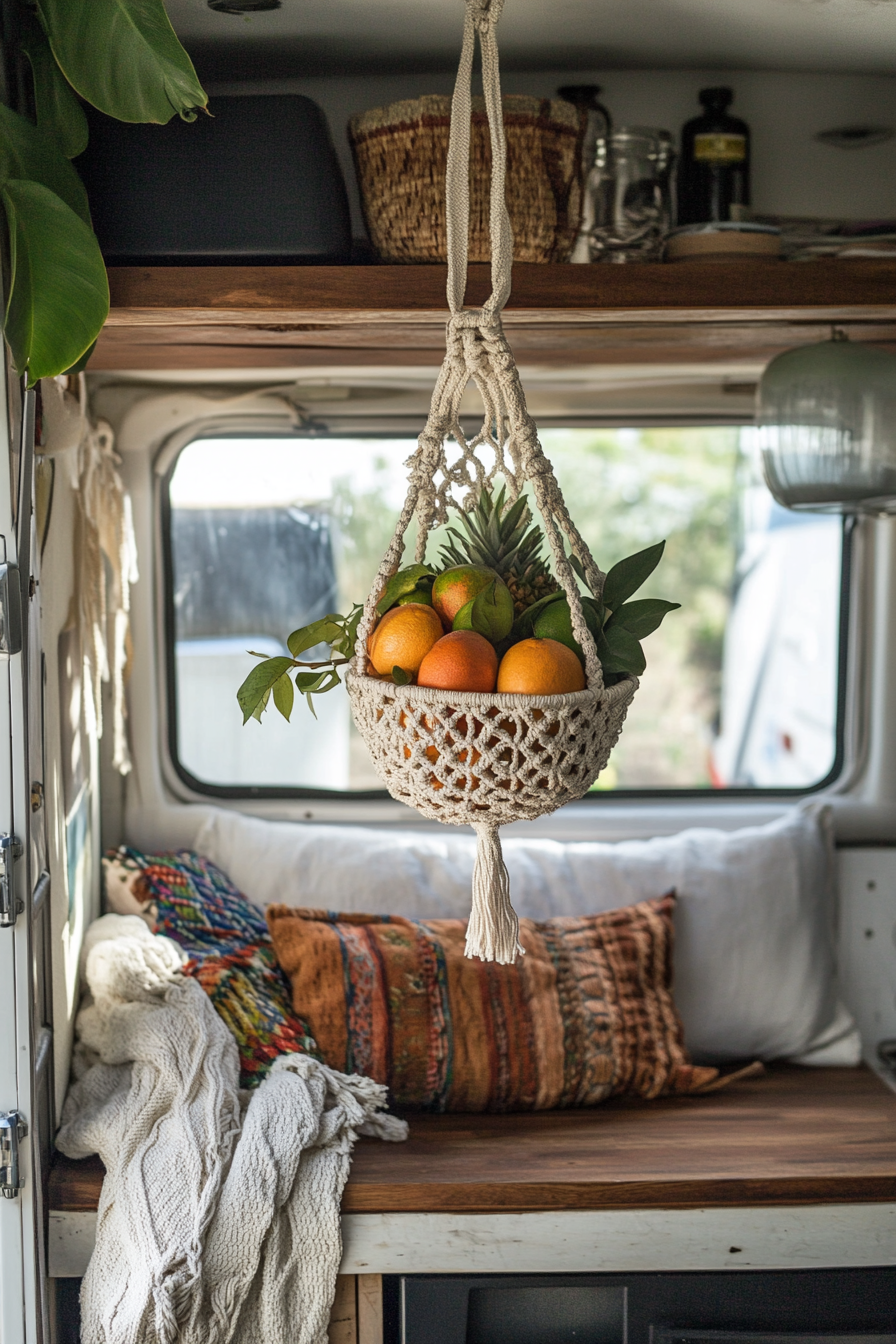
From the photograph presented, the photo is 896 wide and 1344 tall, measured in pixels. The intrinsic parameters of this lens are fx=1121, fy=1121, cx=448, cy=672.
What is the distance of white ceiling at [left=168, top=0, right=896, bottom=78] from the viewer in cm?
157

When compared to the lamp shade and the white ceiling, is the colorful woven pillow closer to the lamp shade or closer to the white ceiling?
the lamp shade

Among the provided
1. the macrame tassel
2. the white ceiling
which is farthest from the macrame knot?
the macrame tassel

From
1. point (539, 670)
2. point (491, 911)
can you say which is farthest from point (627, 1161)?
point (539, 670)

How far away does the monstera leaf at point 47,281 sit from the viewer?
1.24 metres

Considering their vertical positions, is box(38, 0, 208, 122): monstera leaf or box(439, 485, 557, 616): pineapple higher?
box(38, 0, 208, 122): monstera leaf

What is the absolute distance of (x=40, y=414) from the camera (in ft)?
5.00

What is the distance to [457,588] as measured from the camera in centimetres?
113

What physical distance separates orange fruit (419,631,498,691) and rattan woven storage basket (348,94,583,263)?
2.09ft

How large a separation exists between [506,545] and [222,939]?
3.56ft

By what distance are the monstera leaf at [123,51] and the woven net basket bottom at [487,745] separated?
70cm

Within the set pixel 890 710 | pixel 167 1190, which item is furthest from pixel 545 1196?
pixel 890 710

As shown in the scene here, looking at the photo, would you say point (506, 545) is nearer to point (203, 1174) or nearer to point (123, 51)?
point (123, 51)

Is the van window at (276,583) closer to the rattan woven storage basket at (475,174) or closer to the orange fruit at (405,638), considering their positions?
the rattan woven storage basket at (475,174)

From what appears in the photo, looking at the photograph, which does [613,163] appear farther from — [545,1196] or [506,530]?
[545,1196]
